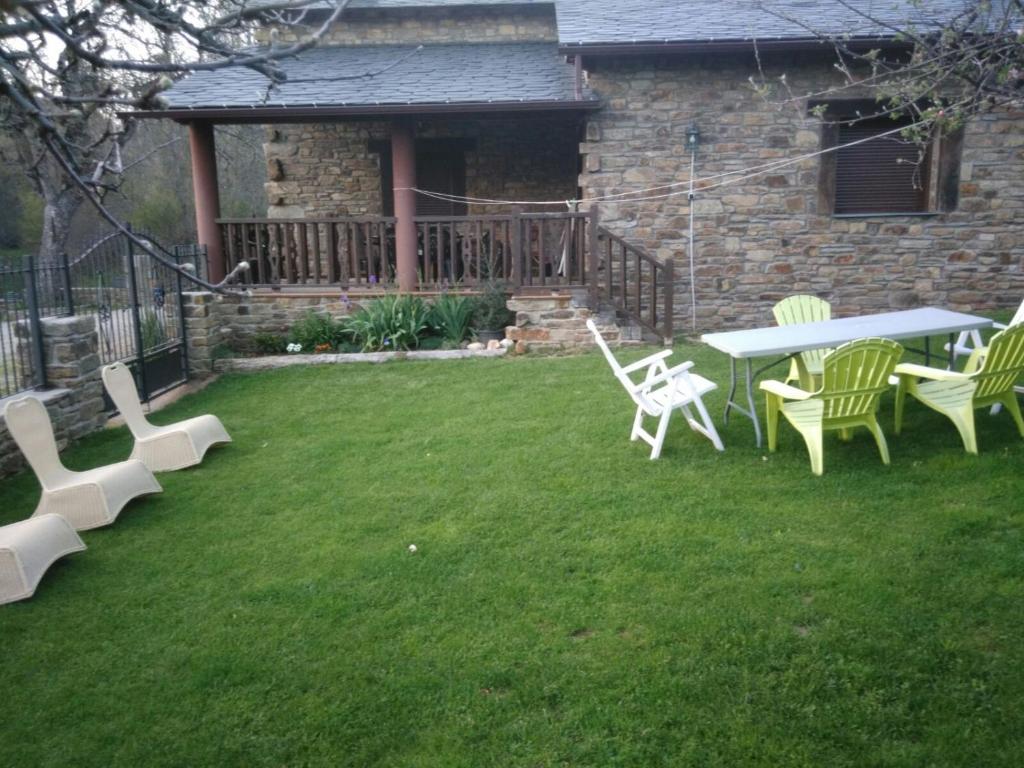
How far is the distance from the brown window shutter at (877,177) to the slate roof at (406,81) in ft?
11.4

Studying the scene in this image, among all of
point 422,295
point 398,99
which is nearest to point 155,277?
point 422,295

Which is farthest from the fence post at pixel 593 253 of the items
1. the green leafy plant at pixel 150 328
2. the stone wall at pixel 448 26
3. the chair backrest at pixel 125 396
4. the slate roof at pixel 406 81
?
the stone wall at pixel 448 26

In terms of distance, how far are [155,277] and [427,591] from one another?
6.49 metres

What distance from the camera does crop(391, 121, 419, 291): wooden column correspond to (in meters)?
10.2

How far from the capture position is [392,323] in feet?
32.6

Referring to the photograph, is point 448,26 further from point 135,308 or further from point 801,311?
point 801,311

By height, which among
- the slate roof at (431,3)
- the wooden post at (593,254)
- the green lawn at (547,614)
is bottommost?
the green lawn at (547,614)

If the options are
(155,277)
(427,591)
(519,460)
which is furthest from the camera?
(155,277)

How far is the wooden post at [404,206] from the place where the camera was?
402 inches

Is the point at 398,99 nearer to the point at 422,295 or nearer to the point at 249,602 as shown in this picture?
the point at 422,295

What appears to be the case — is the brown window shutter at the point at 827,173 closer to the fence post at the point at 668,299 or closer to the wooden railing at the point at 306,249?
the fence post at the point at 668,299

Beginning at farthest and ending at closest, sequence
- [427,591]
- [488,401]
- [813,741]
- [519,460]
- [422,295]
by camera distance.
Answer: [422,295]
[488,401]
[519,460]
[427,591]
[813,741]

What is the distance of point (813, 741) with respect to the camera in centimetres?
279

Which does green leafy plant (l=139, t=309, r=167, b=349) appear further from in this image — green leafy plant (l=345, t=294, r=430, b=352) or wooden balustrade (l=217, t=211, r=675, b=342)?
green leafy plant (l=345, t=294, r=430, b=352)
